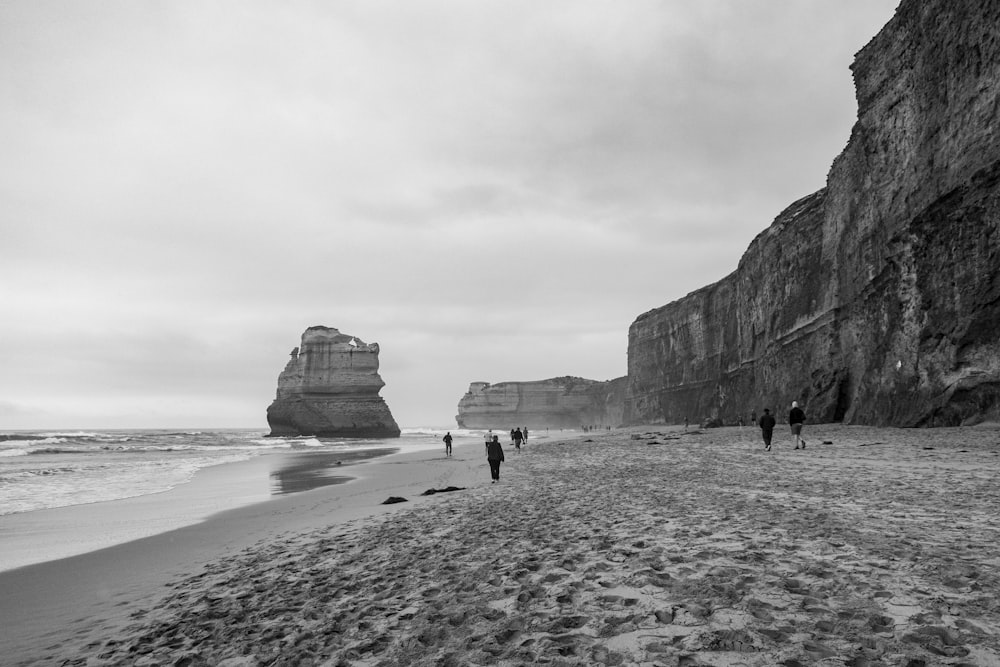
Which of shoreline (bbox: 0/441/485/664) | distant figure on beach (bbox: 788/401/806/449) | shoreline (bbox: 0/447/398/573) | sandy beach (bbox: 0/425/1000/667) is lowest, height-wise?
shoreline (bbox: 0/447/398/573)

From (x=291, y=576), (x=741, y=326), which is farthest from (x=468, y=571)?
(x=741, y=326)

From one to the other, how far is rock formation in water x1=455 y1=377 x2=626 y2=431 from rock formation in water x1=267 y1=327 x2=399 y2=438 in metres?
58.9

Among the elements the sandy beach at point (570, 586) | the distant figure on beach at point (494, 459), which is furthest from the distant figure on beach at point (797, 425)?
the distant figure on beach at point (494, 459)

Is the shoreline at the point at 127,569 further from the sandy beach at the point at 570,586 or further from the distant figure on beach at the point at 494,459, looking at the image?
the distant figure on beach at the point at 494,459

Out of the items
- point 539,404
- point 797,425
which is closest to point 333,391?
point 539,404

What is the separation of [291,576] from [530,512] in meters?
4.15

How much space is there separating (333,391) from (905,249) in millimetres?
81130

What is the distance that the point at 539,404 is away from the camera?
144625 millimetres

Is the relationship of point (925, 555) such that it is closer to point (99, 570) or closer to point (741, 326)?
point (99, 570)

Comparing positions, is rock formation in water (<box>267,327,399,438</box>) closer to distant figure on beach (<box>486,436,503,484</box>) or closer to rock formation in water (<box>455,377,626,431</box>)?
rock formation in water (<box>455,377,626,431</box>)

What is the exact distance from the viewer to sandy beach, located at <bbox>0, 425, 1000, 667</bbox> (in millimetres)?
3541

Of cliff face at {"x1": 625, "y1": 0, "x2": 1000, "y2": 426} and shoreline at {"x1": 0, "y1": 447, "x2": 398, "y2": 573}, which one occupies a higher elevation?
cliff face at {"x1": 625, "y1": 0, "x2": 1000, "y2": 426}

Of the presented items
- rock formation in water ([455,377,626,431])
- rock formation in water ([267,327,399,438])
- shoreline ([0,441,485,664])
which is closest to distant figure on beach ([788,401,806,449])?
shoreline ([0,441,485,664])

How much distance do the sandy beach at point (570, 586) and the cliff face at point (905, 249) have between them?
12690 mm
